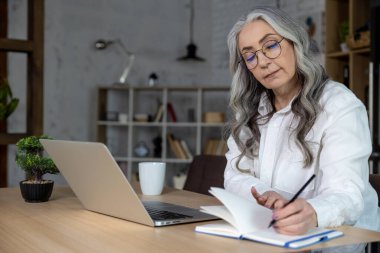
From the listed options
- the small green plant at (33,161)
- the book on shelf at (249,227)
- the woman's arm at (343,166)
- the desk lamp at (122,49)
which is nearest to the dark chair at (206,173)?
the woman's arm at (343,166)

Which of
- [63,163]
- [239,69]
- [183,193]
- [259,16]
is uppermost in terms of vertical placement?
[259,16]

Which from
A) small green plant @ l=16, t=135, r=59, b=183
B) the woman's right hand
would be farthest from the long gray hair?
small green plant @ l=16, t=135, r=59, b=183

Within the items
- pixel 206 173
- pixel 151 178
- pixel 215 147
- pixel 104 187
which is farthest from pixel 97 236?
pixel 215 147

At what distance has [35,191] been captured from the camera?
1.65 meters

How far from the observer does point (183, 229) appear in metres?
1.21

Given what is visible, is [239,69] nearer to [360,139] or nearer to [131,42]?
[360,139]

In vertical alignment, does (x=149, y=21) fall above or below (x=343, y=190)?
above

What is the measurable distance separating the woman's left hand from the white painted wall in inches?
144

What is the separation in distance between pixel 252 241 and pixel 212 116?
12.6 ft

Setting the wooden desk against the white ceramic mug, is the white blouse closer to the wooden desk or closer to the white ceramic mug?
the wooden desk

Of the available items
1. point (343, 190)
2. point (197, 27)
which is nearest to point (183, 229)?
point (343, 190)

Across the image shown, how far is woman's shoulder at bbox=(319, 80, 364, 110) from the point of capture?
1.58m

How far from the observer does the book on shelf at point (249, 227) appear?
42.3 inches

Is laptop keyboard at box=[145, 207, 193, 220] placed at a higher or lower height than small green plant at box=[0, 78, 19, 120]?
lower
